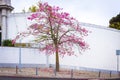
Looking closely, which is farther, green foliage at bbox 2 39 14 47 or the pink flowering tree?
green foliage at bbox 2 39 14 47

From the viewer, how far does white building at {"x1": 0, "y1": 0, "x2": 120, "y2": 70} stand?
34.8 metres

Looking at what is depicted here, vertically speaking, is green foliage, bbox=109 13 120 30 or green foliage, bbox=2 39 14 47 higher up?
green foliage, bbox=109 13 120 30

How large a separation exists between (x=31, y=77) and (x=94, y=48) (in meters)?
13.5

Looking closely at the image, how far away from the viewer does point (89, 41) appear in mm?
36531

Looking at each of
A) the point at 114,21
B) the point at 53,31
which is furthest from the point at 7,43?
the point at 114,21

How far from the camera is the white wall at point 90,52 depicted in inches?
1232

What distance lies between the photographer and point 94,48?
37.2 metres

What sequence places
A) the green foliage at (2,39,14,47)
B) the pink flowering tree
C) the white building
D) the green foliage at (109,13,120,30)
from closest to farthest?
the pink flowering tree, the green foliage at (2,39,14,47), the white building, the green foliage at (109,13,120,30)

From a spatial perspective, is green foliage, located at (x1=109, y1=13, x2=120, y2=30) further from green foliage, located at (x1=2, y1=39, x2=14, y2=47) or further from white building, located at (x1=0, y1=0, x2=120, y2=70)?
green foliage, located at (x1=2, y1=39, x2=14, y2=47)

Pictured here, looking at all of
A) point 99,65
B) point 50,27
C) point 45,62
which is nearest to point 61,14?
point 50,27

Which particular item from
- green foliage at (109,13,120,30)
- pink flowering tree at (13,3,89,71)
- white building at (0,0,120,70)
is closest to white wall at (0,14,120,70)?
white building at (0,0,120,70)

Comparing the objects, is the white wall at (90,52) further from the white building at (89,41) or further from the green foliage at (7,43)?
the green foliage at (7,43)

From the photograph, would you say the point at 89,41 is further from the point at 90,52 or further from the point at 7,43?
the point at 7,43

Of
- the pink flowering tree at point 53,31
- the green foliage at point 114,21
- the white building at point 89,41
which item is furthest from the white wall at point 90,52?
the green foliage at point 114,21
